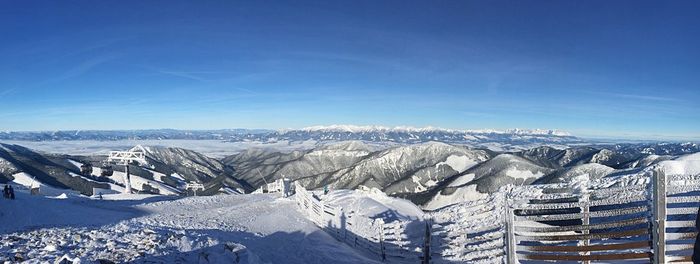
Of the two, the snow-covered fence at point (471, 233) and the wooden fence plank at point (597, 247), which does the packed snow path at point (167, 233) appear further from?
the wooden fence plank at point (597, 247)

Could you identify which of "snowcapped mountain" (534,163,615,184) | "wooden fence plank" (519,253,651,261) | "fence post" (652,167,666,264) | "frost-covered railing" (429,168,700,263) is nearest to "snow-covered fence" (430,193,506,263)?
"frost-covered railing" (429,168,700,263)

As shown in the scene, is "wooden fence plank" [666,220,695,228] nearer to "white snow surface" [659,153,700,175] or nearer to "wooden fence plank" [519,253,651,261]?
"wooden fence plank" [519,253,651,261]

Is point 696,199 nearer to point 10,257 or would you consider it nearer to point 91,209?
point 10,257

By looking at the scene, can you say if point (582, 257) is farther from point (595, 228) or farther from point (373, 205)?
point (373, 205)

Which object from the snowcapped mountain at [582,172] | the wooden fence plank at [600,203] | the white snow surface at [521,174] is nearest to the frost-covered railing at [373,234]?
the wooden fence plank at [600,203]

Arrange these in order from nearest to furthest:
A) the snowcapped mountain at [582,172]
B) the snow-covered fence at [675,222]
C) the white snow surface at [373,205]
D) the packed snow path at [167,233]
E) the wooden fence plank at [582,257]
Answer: the snow-covered fence at [675,222], the wooden fence plank at [582,257], the packed snow path at [167,233], the white snow surface at [373,205], the snowcapped mountain at [582,172]

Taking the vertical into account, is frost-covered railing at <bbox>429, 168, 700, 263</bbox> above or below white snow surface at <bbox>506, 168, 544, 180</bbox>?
above

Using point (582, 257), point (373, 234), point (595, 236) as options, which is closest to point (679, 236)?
point (595, 236)
